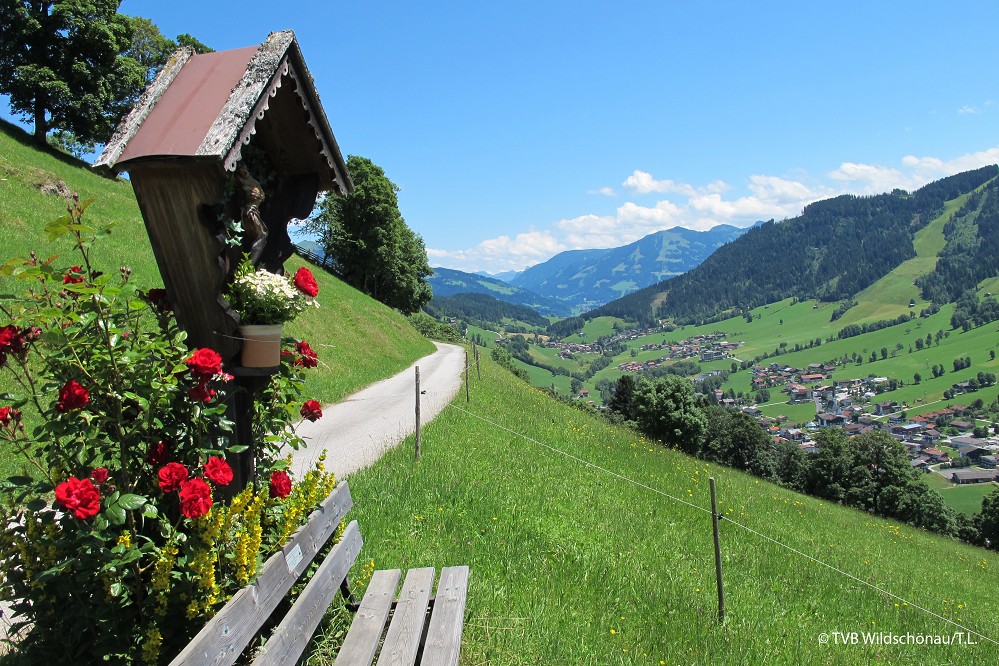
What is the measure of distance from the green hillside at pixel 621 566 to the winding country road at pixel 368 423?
3.17ft

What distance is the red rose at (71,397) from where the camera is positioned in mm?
3008

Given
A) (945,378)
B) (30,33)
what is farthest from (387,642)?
(945,378)

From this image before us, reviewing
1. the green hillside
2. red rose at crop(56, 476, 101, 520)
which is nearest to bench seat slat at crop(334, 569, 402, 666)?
the green hillside

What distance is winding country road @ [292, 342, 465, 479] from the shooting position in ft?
37.2

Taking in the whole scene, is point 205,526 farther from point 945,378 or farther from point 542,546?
point 945,378

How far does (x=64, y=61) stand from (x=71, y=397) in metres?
37.4

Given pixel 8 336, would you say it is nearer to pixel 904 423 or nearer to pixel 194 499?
pixel 194 499

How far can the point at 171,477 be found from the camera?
3.13 m

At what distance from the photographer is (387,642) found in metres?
4.05

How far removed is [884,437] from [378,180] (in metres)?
47.4

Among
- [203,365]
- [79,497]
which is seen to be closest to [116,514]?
[79,497]

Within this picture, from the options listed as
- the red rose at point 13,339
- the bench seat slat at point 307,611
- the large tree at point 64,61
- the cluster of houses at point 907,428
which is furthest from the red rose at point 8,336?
the cluster of houses at point 907,428

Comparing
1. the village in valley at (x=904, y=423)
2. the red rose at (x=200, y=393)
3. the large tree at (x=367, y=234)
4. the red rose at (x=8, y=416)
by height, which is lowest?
the village in valley at (x=904, y=423)

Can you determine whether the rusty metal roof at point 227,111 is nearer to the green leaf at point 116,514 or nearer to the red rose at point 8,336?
the red rose at point 8,336
